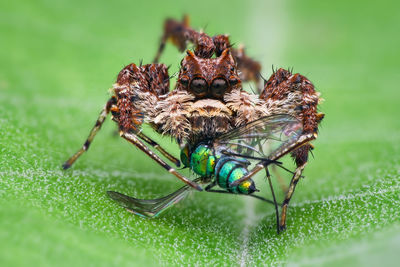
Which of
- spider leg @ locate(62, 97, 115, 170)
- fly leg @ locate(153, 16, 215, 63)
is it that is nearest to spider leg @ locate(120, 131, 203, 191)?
spider leg @ locate(62, 97, 115, 170)

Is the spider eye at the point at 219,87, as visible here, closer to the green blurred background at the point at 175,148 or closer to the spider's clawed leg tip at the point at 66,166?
the green blurred background at the point at 175,148

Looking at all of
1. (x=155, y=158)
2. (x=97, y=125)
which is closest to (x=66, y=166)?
(x=97, y=125)

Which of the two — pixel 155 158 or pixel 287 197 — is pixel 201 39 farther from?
pixel 287 197

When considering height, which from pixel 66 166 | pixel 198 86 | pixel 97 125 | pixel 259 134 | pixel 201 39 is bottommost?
pixel 66 166

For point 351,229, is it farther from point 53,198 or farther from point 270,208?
point 53,198

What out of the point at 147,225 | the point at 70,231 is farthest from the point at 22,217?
the point at 147,225

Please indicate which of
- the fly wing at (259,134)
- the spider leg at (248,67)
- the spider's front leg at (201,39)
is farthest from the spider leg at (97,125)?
the spider leg at (248,67)
